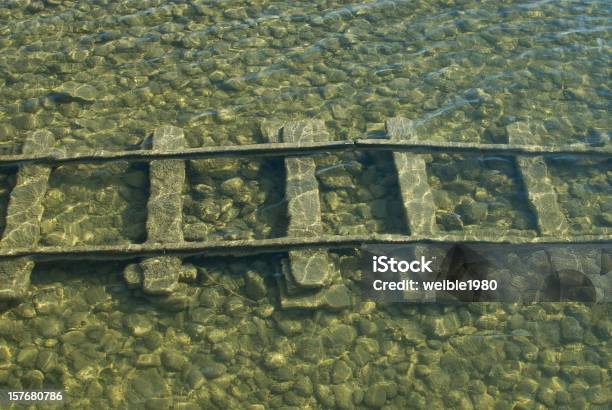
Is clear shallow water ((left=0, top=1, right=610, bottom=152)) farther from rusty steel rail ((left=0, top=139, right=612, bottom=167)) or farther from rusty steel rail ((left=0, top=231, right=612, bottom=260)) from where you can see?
rusty steel rail ((left=0, top=231, right=612, bottom=260))

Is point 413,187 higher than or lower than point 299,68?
lower

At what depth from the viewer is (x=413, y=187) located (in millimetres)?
8836

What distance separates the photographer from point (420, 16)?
12.4m

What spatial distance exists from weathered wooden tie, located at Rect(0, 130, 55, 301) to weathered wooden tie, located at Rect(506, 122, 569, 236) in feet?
23.0

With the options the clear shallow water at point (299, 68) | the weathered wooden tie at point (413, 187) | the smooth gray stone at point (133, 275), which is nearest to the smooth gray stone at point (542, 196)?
the clear shallow water at point (299, 68)

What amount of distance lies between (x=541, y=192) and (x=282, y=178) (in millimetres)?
3866

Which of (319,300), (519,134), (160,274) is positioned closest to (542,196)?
(519,134)

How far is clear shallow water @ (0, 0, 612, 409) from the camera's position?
741 cm

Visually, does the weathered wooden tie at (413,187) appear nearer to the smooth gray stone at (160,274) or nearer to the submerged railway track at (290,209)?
the submerged railway track at (290,209)

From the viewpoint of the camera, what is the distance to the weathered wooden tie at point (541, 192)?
8719 millimetres

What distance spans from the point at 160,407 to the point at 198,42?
7192mm

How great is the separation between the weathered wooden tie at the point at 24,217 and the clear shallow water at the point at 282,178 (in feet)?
0.97

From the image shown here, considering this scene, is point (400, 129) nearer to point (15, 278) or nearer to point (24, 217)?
point (24, 217)

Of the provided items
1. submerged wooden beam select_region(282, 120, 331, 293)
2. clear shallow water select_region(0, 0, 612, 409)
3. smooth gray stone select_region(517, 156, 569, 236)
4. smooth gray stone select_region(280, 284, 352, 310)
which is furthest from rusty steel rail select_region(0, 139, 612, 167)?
smooth gray stone select_region(280, 284, 352, 310)
